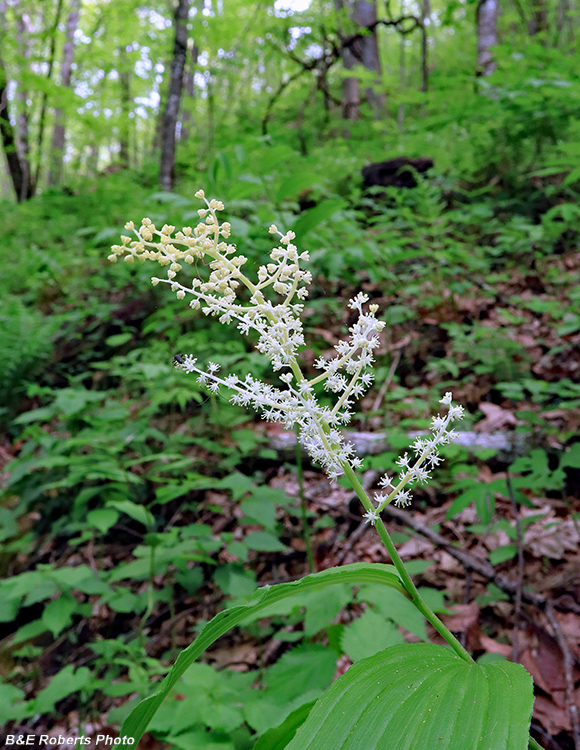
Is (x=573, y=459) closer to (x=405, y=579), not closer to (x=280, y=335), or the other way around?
(x=405, y=579)

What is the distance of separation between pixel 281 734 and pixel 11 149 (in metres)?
15.0

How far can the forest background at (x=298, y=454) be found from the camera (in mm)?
2299

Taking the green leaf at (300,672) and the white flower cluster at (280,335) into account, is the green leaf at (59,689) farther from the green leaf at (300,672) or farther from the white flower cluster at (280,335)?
the white flower cluster at (280,335)

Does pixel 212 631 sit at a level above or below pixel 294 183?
below

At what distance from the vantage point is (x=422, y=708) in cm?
85

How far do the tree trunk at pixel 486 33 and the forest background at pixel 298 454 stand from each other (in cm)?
5

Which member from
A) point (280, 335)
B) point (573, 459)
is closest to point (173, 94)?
point (573, 459)

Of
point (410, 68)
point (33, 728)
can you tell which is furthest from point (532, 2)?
point (33, 728)

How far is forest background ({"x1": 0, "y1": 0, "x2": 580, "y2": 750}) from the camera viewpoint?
230 centimetres

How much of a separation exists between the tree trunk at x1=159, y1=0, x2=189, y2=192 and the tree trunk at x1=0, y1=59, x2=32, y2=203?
5633 millimetres

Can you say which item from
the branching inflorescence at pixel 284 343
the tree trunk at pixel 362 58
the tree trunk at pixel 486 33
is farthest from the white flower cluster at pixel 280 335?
the tree trunk at pixel 362 58

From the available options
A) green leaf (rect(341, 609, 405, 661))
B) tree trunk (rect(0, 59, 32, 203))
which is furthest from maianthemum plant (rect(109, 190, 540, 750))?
tree trunk (rect(0, 59, 32, 203))

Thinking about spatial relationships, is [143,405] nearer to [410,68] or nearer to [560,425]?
[560,425]

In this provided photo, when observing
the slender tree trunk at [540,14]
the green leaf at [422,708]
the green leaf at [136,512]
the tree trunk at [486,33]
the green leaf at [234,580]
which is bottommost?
the green leaf at [234,580]
